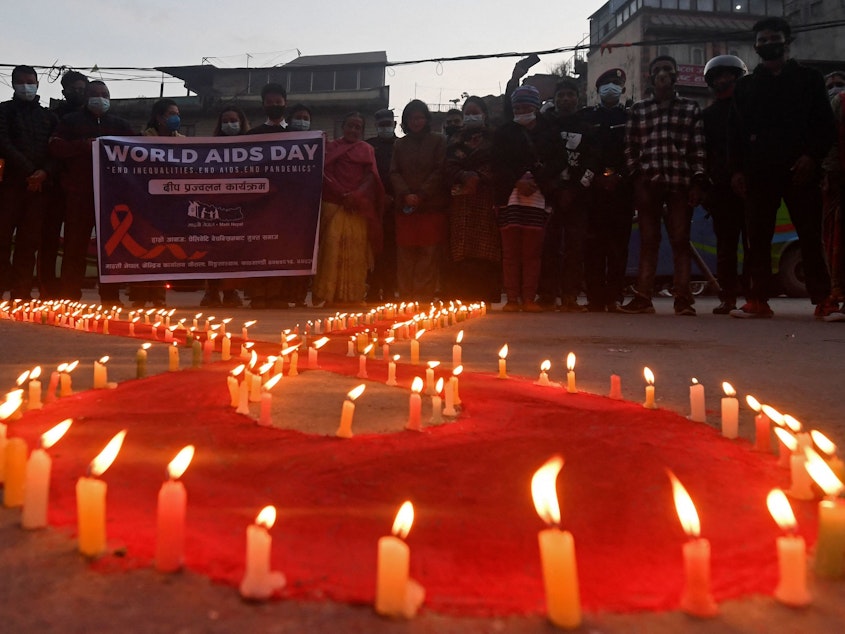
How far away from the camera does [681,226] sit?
21.7 feet

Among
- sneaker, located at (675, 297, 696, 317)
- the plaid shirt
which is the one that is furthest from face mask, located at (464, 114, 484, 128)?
sneaker, located at (675, 297, 696, 317)

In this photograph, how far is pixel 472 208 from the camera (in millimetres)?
7465

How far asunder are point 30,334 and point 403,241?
3.95 metres

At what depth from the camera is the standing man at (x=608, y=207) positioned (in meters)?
6.98

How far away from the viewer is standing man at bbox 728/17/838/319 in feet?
19.3

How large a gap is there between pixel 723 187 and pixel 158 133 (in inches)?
236

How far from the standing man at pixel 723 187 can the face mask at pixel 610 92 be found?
2.78 feet

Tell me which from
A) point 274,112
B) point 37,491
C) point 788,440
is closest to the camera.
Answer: point 37,491

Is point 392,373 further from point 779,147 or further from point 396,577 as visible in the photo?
point 779,147

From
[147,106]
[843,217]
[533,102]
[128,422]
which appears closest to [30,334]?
[128,422]

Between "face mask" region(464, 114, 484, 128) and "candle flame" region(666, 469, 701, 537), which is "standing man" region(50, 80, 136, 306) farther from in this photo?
"candle flame" region(666, 469, 701, 537)

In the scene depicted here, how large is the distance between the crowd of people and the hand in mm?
17

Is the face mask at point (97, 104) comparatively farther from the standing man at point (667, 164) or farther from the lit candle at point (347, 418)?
the lit candle at point (347, 418)

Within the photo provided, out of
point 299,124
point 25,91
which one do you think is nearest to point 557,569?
point 299,124
